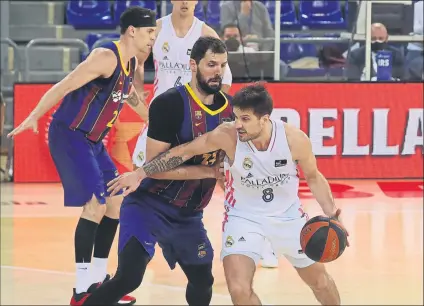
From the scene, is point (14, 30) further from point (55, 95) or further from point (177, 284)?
point (55, 95)

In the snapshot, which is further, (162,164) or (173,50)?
(173,50)

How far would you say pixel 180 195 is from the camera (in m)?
→ 7.03

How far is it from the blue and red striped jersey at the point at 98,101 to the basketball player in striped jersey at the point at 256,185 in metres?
0.98

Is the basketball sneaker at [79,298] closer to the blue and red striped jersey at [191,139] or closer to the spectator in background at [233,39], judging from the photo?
the blue and red striped jersey at [191,139]

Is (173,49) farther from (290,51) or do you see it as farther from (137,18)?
(290,51)

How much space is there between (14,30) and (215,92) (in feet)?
35.8

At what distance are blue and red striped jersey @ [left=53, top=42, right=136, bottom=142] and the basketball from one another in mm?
1809

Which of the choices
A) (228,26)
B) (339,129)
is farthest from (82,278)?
(339,129)

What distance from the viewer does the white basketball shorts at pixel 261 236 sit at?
6.63 meters

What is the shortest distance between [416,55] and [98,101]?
8.31 metres

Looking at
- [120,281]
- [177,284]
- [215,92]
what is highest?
[215,92]

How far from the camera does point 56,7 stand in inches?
681

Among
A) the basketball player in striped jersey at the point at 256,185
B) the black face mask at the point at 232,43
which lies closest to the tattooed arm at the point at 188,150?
the basketball player in striped jersey at the point at 256,185

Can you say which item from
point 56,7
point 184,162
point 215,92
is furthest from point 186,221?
point 56,7
